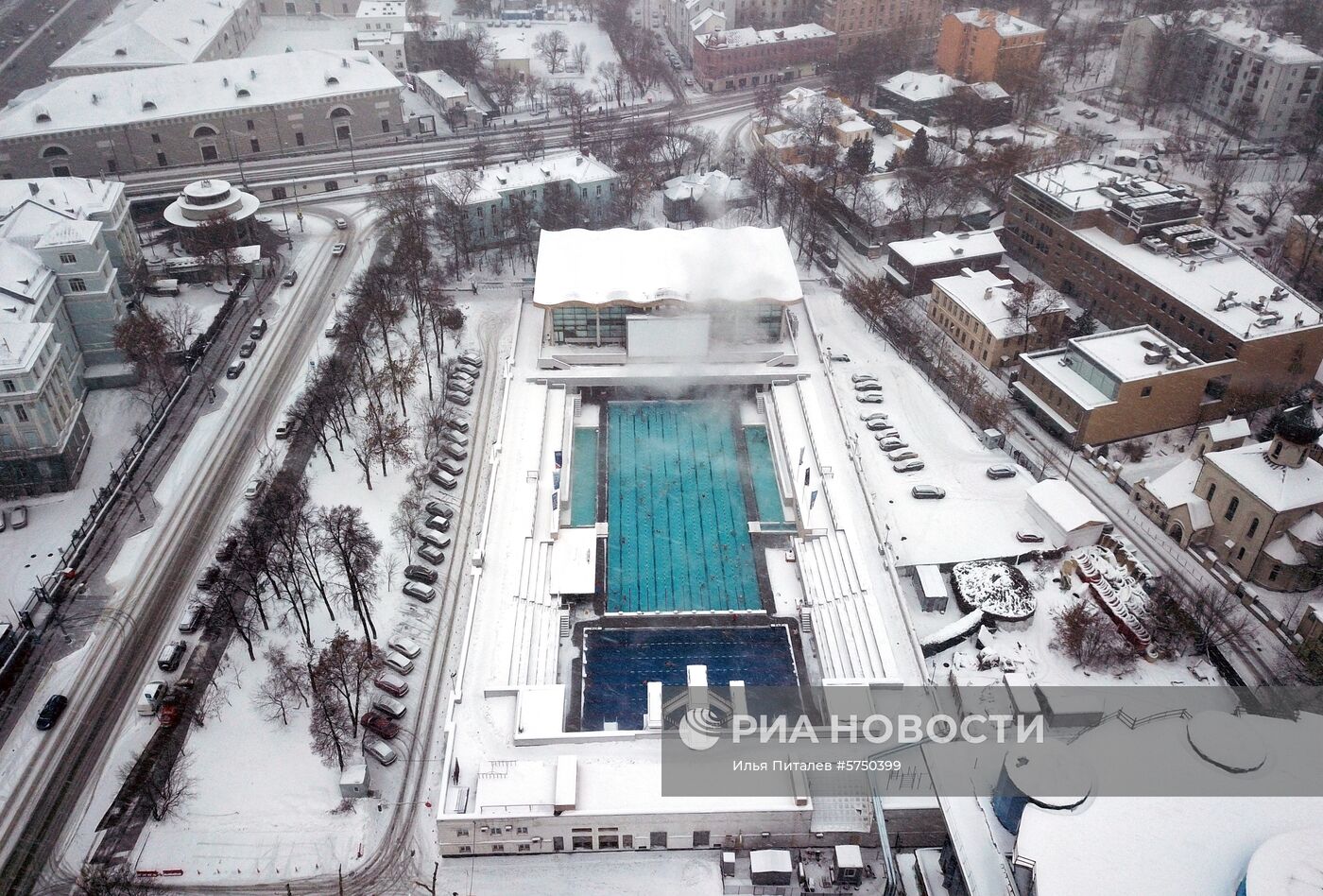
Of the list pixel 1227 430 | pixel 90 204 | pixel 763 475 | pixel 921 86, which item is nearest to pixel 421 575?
pixel 763 475

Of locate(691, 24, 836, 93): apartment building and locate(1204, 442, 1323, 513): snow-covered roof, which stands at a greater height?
locate(691, 24, 836, 93): apartment building

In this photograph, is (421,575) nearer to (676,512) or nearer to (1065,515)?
(676,512)

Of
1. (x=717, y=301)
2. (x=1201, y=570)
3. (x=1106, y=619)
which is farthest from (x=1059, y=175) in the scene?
(x=1106, y=619)

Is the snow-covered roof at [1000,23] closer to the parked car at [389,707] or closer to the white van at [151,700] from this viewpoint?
the parked car at [389,707]

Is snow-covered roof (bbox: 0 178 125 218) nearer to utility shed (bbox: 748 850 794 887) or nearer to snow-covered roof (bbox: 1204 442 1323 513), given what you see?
utility shed (bbox: 748 850 794 887)

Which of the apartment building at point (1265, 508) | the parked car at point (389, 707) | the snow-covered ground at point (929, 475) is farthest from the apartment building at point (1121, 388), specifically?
the parked car at point (389, 707)

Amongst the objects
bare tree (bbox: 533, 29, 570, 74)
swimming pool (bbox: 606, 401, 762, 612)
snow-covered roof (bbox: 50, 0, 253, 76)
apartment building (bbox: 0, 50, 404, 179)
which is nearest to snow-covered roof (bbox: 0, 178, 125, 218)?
apartment building (bbox: 0, 50, 404, 179)
